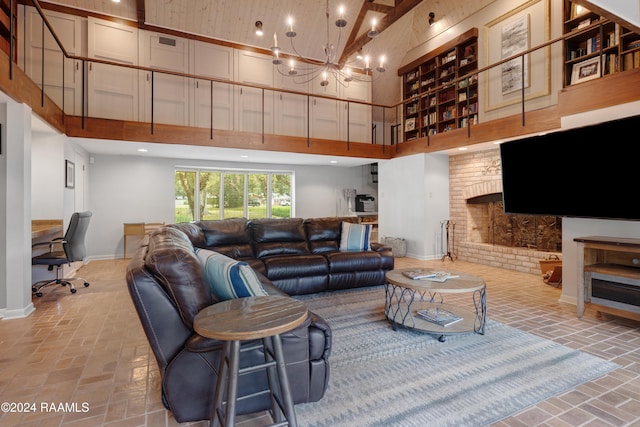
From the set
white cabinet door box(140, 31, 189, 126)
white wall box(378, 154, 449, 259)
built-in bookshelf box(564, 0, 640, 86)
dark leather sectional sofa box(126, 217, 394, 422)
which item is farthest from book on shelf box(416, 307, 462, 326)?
white cabinet door box(140, 31, 189, 126)

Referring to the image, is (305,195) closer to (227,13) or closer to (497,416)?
(227,13)

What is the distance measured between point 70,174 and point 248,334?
527 cm

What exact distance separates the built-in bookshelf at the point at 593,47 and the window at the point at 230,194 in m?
6.11

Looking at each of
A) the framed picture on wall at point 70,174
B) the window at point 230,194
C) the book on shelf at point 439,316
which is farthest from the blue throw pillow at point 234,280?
the window at point 230,194

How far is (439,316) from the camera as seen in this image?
9.42 feet

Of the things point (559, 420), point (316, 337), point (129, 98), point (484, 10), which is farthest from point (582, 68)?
point (129, 98)

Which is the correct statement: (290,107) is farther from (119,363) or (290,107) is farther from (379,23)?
(119,363)

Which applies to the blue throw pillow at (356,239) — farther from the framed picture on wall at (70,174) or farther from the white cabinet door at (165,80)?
the white cabinet door at (165,80)

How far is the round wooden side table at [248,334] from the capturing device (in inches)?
49.9

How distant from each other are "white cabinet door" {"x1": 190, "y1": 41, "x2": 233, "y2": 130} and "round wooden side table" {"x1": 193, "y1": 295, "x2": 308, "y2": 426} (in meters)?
5.91

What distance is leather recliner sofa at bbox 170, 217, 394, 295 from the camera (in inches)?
151

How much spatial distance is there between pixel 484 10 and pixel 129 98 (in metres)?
7.00

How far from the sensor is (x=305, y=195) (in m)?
8.70

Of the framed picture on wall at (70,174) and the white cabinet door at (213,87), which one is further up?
the white cabinet door at (213,87)
